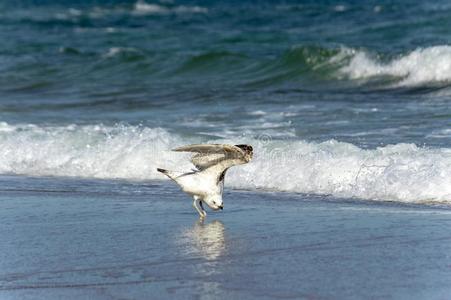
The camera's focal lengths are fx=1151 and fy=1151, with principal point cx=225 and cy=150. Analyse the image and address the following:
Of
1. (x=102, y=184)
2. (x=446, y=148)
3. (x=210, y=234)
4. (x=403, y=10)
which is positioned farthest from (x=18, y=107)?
(x=403, y=10)

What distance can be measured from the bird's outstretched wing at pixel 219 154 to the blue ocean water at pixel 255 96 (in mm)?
1795

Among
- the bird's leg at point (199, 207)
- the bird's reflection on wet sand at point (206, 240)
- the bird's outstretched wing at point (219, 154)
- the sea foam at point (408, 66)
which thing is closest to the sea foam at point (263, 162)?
the bird's leg at point (199, 207)

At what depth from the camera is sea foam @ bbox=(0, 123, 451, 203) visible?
10.1 meters

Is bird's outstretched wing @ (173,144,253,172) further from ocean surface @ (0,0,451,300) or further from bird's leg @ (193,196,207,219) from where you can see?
ocean surface @ (0,0,451,300)

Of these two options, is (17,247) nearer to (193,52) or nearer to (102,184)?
(102,184)

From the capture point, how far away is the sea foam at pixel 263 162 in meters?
10.1

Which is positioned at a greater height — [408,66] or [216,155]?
[408,66]

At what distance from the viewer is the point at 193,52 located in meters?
22.4

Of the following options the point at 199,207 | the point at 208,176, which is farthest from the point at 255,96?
the point at 208,176

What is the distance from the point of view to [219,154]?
28.8ft

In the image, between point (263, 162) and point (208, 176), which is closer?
point (208, 176)

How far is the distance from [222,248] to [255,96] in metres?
9.30

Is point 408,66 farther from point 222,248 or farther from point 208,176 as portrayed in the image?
point 222,248

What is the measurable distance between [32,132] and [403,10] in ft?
51.7
